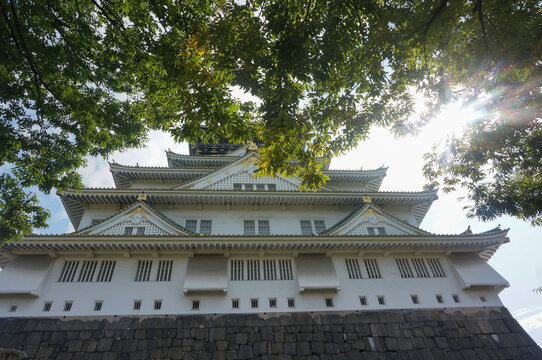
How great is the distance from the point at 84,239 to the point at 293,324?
915cm

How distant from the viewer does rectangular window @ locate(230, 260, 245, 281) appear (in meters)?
12.9

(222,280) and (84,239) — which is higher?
(84,239)

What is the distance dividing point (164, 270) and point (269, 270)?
461 centimetres

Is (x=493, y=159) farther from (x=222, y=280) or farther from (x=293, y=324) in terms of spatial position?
(x=222, y=280)

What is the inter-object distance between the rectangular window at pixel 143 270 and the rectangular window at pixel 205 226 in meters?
3.24

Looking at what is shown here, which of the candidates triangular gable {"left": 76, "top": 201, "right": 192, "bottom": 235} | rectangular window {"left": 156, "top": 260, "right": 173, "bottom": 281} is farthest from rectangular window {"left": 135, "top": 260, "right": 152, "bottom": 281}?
triangular gable {"left": 76, "top": 201, "right": 192, "bottom": 235}

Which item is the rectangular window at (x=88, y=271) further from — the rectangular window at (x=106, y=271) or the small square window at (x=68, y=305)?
the small square window at (x=68, y=305)

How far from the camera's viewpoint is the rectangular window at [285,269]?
1313 centimetres

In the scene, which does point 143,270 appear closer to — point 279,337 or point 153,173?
point 279,337

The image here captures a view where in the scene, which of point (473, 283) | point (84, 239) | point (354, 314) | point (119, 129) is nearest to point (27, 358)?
point (84, 239)

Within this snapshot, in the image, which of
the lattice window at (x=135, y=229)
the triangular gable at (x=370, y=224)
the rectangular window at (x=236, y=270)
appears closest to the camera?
the rectangular window at (x=236, y=270)

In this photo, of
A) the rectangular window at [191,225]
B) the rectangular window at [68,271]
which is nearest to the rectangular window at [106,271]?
the rectangular window at [68,271]

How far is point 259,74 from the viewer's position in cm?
775

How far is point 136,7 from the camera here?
956 centimetres
